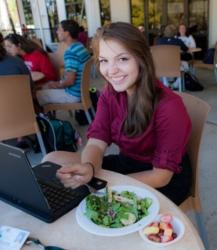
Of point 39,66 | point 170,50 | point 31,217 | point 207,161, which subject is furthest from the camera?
point 170,50

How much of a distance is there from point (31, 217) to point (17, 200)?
0.24 ft

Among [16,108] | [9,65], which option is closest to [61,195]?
[16,108]

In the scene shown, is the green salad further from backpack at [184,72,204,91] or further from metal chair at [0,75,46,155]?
backpack at [184,72,204,91]

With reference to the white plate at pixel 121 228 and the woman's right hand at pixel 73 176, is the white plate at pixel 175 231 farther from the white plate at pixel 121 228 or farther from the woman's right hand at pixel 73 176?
the woman's right hand at pixel 73 176

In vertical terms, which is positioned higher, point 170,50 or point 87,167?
point 87,167

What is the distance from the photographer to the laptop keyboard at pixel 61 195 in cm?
90

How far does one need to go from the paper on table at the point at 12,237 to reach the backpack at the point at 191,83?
4241mm

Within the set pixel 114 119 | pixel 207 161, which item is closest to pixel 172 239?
pixel 114 119

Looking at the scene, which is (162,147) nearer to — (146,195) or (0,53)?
(146,195)

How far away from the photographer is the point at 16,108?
241 centimetres

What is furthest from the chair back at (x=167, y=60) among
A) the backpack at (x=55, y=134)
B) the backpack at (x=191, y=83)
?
the backpack at (x=55, y=134)

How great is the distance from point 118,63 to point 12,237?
0.67 metres

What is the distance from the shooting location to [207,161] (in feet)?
8.59

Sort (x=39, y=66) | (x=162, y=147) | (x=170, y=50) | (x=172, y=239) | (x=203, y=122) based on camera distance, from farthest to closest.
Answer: (x=170, y=50), (x=39, y=66), (x=203, y=122), (x=162, y=147), (x=172, y=239)
